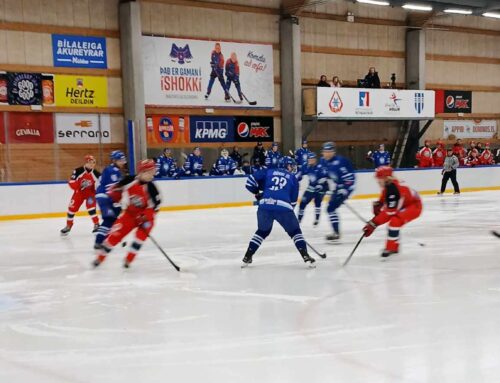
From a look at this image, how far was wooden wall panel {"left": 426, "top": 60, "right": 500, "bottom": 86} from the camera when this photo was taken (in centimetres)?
2102

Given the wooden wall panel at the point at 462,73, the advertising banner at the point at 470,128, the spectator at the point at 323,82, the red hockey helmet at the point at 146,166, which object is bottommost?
the red hockey helmet at the point at 146,166

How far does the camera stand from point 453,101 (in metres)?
21.4

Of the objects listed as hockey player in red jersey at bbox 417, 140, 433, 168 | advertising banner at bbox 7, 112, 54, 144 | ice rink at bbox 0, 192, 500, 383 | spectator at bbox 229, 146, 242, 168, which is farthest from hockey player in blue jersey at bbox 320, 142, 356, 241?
hockey player in red jersey at bbox 417, 140, 433, 168

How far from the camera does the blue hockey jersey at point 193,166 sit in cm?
1458

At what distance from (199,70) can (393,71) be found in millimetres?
7290

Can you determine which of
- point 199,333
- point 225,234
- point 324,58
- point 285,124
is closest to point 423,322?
point 199,333

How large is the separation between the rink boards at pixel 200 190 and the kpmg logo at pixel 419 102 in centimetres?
316

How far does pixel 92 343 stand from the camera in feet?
11.8

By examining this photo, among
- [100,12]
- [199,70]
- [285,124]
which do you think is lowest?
[285,124]

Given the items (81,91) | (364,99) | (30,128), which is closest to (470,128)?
(364,99)

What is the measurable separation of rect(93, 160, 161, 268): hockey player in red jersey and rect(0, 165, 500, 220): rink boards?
19.5 ft

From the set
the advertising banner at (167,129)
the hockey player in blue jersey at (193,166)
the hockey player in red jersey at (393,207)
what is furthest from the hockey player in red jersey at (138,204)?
the advertising banner at (167,129)

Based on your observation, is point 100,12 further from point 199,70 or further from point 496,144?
point 496,144

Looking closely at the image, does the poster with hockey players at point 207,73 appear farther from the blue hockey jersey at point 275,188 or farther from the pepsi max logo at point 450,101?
the blue hockey jersey at point 275,188
